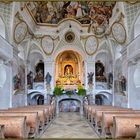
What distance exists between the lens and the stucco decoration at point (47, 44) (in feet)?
69.1

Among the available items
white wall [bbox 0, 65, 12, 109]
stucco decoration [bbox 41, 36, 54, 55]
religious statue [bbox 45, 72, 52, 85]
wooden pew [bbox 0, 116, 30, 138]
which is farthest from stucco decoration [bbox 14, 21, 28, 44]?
wooden pew [bbox 0, 116, 30, 138]

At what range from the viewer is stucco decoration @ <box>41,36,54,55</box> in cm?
2105

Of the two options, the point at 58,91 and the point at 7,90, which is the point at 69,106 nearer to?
the point at 58,91

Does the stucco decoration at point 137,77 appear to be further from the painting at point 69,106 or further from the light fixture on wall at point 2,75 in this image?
the painting at point 69,106

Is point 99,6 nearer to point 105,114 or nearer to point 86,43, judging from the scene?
point 86,43

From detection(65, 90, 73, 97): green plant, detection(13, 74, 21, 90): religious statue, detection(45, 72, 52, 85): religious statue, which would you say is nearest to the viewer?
detection(13, 74, 21, 90): religious statue

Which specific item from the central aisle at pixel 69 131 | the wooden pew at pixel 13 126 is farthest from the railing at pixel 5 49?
the wooden pew at pixel 13 126

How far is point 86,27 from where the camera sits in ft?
68.6

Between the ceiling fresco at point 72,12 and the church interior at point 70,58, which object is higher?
the ceiling fresco at point 72,12

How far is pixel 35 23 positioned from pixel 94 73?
675cm

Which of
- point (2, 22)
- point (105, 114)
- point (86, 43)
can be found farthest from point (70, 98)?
point (105, 114)

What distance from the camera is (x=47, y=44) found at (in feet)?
70.2

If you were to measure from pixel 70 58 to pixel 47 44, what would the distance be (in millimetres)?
4419

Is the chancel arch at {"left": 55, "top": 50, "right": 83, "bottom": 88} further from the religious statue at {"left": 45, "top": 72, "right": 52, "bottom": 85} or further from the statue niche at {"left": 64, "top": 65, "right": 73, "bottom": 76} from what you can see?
the religious statue at {"left": 45, "top": 72, "right": 52, "bottom": 85}
